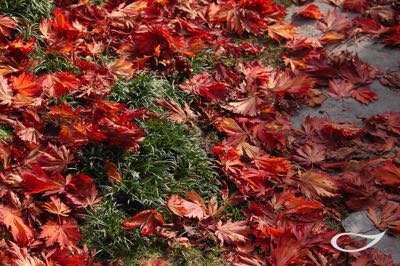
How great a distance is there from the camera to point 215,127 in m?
3.73

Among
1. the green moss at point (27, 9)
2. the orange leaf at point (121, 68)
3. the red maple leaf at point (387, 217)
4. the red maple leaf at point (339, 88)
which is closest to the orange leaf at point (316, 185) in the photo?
the red maple leaf at point (387, 217)

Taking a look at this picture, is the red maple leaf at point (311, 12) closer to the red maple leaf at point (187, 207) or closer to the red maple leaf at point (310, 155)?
the red maple leaf at point (310, 155)

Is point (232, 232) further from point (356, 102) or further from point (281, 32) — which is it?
point (281, 32)

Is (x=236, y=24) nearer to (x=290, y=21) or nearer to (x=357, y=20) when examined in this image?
(x=290, y=21)

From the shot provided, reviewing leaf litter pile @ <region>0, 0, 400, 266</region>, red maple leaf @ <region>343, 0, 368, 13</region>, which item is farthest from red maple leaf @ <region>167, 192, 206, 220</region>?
red maple leaf @ <region>343, 0, 368, 13</region>

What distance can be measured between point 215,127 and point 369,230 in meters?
1.14

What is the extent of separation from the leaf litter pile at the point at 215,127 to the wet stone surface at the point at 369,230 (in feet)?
0.13

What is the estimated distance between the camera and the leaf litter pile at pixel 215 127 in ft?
10.2

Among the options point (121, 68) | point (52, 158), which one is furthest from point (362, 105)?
point (52, 158)

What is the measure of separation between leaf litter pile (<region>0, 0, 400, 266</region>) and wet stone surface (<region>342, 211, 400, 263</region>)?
0.04m

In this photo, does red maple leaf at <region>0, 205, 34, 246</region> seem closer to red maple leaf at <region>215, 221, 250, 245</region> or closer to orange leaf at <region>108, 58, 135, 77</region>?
red maple leaf at <region>215, 221, 250, 245</region>

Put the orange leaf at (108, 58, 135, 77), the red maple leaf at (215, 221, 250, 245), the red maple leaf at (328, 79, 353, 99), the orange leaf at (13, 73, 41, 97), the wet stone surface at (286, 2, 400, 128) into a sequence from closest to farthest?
the red maple leaf at (215, 221, 250, 245) < the orange leaf at (13, 73, 41, 97) < the orange leaf at (108, 58, 135, 77) < the wet stone surface at (286, 2, 400, 128) < the red maple leaf at (328, 79, 353, 99)

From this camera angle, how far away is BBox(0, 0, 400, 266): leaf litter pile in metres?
3.09
